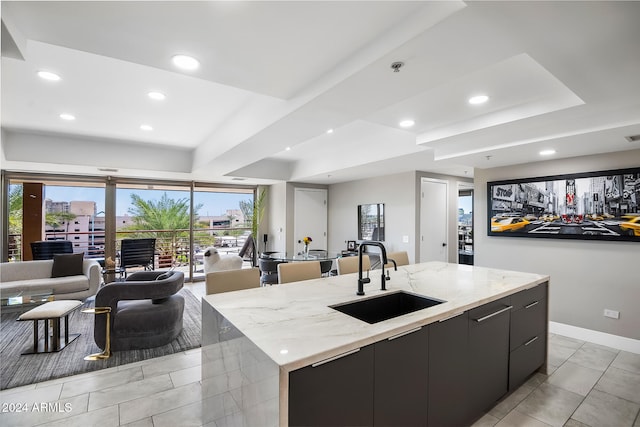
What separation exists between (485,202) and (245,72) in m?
4.10

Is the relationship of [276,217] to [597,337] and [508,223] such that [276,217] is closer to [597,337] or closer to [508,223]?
[508,223]

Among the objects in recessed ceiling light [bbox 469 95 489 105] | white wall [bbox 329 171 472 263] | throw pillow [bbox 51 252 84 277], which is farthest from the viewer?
white wall [bbox 329 171 472 263]

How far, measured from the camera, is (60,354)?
3107 mm

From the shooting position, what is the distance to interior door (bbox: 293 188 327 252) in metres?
7.11

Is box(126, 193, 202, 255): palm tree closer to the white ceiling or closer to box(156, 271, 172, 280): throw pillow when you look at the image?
the white ceiling

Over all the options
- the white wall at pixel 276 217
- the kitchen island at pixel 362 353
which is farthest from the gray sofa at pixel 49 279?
the kitchen island at pixel 362 353

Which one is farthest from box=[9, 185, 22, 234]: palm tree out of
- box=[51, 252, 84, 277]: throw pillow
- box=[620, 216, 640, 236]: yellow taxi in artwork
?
box=[620, 216, 640, 236]: yellow taxi in artwork

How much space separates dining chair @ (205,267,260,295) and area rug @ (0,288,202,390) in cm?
147

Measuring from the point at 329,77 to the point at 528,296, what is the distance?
7.91ft

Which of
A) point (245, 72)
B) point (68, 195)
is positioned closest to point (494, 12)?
point (245, 72)

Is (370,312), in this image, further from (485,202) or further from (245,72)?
(485,202)

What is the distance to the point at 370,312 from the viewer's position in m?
2.15

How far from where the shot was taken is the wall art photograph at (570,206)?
3.34 metres

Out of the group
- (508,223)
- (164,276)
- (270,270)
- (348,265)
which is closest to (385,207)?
(508,223)
